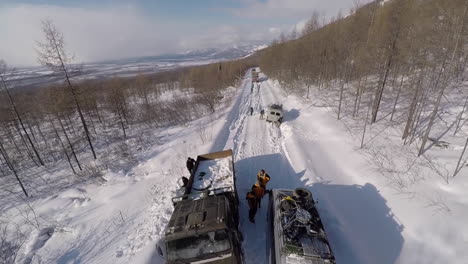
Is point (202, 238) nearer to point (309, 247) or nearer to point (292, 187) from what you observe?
point (309, 247)

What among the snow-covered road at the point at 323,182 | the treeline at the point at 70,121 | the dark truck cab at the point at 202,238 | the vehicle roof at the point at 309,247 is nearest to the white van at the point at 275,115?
the snow-covered road at the point at 323,182

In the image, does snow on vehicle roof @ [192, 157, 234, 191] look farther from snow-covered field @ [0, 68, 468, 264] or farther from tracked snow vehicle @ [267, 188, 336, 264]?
tracked snow vehicle @ [267, 188, 336, 264]

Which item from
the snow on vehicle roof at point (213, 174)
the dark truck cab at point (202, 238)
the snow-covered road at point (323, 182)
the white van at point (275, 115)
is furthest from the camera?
the white van at point (275, 115)

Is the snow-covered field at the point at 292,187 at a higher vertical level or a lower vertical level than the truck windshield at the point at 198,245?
lower

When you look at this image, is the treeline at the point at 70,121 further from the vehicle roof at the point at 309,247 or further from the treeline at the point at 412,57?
the treeline at the point at 412,57

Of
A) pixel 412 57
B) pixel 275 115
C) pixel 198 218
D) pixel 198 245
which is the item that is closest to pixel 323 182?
pixel 198 218

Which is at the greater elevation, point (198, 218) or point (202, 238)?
point (198, 218)

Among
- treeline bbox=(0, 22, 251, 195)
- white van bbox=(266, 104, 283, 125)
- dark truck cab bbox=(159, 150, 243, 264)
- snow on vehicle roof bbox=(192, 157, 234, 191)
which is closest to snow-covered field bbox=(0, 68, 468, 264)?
snow on vehicle roof bbox=(192, 157, 234, 191)

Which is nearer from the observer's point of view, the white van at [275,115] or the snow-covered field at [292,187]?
the snow-covered field at [292,187]
